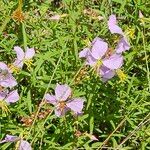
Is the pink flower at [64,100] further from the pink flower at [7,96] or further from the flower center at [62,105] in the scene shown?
the pink flower at [7,96]

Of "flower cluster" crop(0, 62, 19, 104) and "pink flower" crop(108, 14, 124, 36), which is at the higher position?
"pink flower" crop(108, 14, 124, 36)

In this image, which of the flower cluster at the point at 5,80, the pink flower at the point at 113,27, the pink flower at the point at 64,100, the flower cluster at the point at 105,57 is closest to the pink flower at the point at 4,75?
the flower cluster at the point at 5,80

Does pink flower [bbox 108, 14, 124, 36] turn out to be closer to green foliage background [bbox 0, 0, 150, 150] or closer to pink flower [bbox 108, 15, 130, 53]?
pink flower [bbox 108, 15, 130, 53]

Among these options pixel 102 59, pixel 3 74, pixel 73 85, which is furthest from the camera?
pixel 73 85

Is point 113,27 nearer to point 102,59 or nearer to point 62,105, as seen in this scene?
point 102,59

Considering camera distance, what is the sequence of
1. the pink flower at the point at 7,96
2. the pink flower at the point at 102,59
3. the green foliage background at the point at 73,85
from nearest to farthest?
the pink flower at the point at 102,59, the pink flower at the point at 7,96, the green foliage background at the point at 73,85

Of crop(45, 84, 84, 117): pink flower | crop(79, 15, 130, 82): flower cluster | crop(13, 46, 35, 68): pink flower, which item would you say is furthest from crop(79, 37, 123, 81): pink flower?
crop(13, 46, 35, 68): pink flower

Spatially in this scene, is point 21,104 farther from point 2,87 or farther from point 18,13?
point 18,13

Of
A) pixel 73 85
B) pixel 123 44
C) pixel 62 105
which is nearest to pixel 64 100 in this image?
pixel 62 105

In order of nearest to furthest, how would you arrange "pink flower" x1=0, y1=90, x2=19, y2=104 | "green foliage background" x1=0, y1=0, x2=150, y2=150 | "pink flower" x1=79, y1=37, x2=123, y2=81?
"pink flower" x1=79, y1=37, x2=123, y2=81, "pink flower" x1=0, y1=90, x2=19, y2=104, "green foliage background" x1=0, y1=0, x2=150, y2=150
